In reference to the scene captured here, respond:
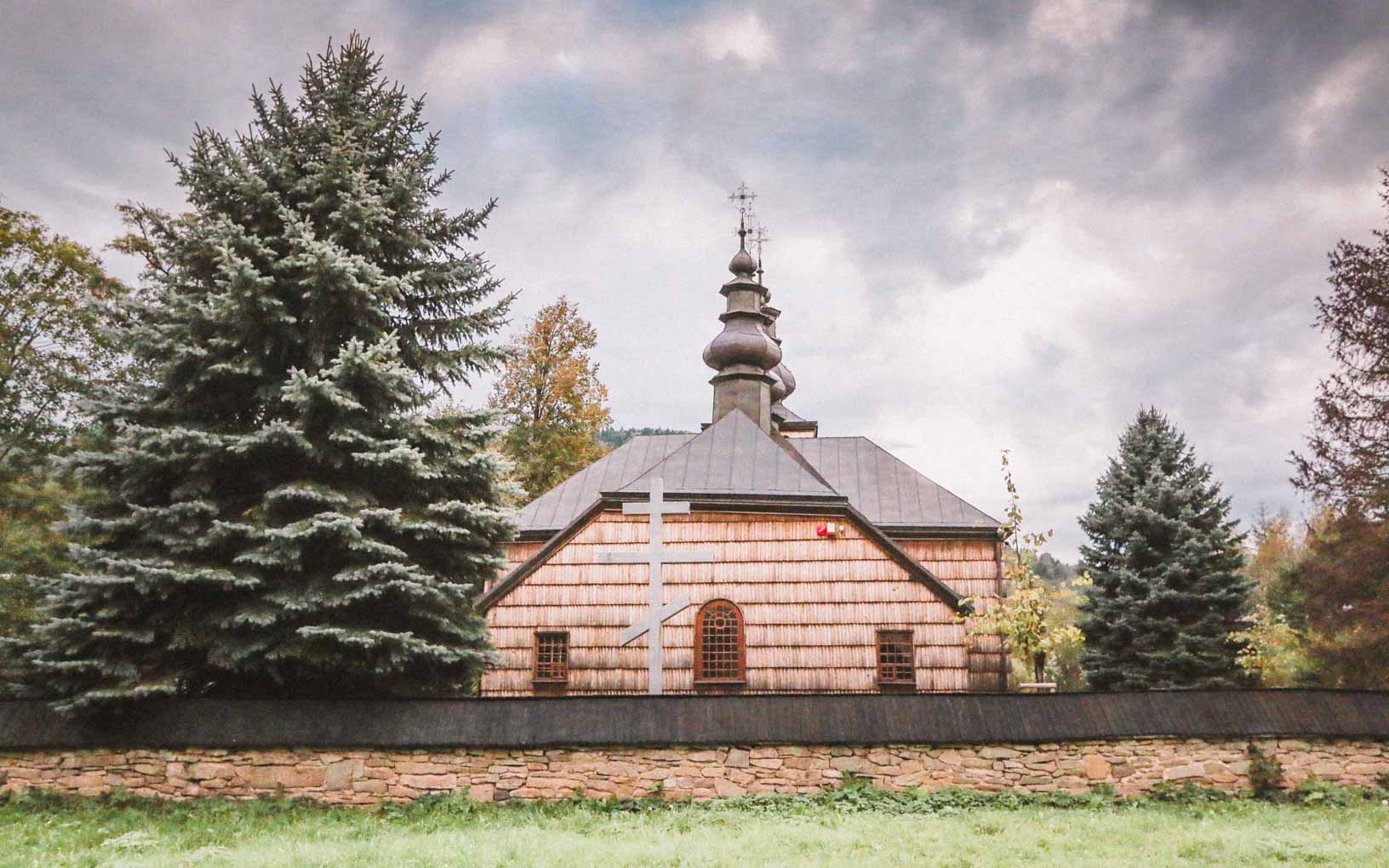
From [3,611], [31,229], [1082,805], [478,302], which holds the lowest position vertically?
[1082,805]

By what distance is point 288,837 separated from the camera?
8.10 metres

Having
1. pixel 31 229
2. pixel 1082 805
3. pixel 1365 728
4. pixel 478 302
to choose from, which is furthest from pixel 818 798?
pixel 31 229

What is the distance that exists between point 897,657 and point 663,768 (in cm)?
784

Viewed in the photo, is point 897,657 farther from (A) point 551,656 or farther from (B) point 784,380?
(B) point 784,380

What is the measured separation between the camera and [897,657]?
16234 mm

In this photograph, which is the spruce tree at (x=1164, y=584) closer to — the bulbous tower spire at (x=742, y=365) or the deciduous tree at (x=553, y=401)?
the bulbous tower spire at (x=742, y=365)

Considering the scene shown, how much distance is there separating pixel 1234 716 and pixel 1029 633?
4.77 meters

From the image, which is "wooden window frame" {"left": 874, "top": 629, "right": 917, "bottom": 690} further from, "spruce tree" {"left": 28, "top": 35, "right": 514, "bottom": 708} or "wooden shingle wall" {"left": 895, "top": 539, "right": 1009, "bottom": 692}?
"spruce tree" {"left": 28, "top": 35, "right": 514, "bottom": 708}

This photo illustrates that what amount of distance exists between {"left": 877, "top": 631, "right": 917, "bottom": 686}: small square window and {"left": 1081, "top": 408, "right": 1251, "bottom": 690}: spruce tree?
6.13 metres

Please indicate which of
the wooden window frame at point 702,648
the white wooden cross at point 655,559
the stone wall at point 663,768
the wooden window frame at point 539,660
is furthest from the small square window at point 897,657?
the stone wall at point 663,768

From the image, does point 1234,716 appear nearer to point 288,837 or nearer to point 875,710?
point 875,710

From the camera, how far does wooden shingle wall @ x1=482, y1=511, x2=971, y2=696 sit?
52.4ft

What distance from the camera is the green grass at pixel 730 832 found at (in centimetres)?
703

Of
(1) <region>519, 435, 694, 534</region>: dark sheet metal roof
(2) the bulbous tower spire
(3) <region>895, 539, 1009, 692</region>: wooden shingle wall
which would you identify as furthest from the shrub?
(2) the bulbous tower spire
